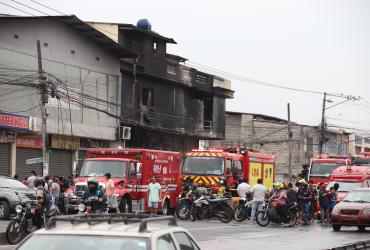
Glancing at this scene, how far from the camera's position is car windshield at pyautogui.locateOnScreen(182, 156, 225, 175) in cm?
3497

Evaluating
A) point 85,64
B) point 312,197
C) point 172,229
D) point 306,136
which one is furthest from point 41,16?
point 306,136

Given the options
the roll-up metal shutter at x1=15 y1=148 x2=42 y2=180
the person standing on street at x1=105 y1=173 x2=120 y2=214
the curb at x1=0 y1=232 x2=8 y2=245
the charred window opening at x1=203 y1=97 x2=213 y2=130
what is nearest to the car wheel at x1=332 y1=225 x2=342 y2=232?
the person standing on street at x1=105 y1=173 x2=120 y2=214

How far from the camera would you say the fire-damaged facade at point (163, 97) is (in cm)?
4862

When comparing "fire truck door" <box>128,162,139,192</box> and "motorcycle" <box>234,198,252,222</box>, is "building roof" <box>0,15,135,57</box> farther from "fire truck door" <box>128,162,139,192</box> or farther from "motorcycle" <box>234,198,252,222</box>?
"motorcycle" <box>234,198,252,222</box>

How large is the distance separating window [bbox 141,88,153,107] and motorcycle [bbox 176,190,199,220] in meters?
19.4

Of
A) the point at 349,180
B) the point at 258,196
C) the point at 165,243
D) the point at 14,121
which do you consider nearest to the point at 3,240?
the point at 165,243

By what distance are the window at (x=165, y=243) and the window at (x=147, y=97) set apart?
42.9 metres

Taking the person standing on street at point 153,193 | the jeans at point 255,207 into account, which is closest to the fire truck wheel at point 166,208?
the person standing on street at point 153,193

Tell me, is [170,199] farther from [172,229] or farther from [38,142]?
[172,229]

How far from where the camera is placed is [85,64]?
4472 cm

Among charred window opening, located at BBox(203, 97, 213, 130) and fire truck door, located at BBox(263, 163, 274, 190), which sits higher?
charred window opening, located at BBox(203, 97, 213, 130)

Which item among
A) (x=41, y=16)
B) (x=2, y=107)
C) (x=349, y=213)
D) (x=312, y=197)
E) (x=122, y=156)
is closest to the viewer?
(x=349, y=213)

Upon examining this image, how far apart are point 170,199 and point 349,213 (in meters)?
9.24

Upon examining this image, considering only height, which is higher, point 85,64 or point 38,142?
point 85,64
